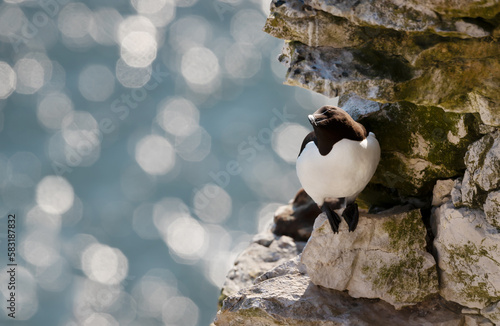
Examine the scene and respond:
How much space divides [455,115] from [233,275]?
10.3 feet

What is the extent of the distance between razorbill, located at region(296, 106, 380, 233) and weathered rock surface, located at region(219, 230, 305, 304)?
6.16ft

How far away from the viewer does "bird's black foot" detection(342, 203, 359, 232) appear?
5215 millimetres

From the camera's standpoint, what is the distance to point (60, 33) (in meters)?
18.1

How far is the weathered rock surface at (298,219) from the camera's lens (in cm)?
750

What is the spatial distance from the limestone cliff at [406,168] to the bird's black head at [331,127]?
318mm

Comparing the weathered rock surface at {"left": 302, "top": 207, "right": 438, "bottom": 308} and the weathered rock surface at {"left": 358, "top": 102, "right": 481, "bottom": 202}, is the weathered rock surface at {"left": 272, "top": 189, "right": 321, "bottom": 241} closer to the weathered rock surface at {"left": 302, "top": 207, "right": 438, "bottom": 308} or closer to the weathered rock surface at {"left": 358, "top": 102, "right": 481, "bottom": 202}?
the weathered rock surface at {"left": 358, "top": 102, "right": 481, "bottom": 202}

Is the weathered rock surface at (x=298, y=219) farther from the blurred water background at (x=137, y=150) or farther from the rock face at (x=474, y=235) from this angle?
the blurred water background at (x=137, y=150)

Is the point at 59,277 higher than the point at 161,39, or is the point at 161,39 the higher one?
the point at 161,39

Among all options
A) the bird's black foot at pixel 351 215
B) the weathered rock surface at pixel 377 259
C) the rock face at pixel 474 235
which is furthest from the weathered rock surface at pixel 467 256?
the bird's black foot at pixel 351 215

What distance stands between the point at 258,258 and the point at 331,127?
2.68m

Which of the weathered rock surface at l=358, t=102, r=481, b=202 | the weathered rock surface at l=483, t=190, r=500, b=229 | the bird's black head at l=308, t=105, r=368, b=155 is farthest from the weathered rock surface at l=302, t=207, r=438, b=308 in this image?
the bird's black head at l=308, t=105, r=368, b=155

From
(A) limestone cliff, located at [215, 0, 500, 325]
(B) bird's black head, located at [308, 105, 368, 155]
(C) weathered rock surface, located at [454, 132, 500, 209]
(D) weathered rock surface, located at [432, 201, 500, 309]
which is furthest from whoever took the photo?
(B) bird's black head, located at [308, 105, 368, 155]

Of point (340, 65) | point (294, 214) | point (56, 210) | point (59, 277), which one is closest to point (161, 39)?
point (56, 210)

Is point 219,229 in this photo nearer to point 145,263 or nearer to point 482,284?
point 145,263
